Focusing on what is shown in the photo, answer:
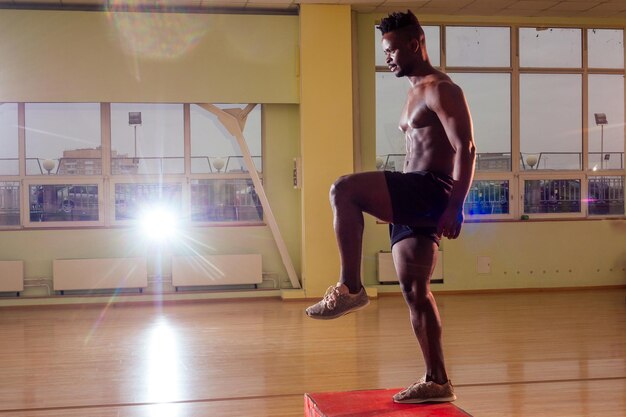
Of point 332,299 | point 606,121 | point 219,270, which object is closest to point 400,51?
point 332,299

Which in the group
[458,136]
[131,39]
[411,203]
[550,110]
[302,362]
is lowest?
[302,362]

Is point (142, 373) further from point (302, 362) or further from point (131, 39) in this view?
point (131, 39)

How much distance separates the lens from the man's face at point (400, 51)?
317 centimetres

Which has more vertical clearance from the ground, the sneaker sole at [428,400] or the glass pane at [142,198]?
the glass pane at [142,198]

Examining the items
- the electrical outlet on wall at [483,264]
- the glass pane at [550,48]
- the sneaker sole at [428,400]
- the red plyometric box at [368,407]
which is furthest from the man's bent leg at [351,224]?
the glass pane at [550,48]

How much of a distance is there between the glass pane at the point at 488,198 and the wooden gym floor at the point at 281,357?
53.9 inches

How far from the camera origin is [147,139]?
8.80 metres

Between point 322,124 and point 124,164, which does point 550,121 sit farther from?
point 124,164

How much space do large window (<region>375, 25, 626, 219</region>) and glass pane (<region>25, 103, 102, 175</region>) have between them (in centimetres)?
331

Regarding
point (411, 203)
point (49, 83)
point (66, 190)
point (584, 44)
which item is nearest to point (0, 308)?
point (66, 190)

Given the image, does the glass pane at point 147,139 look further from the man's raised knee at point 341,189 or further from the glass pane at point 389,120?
the man's raised knee at point 341,189

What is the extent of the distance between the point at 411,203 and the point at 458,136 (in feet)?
1.01

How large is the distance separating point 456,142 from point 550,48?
7008 millimetres

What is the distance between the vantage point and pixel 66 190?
8.62 metres
